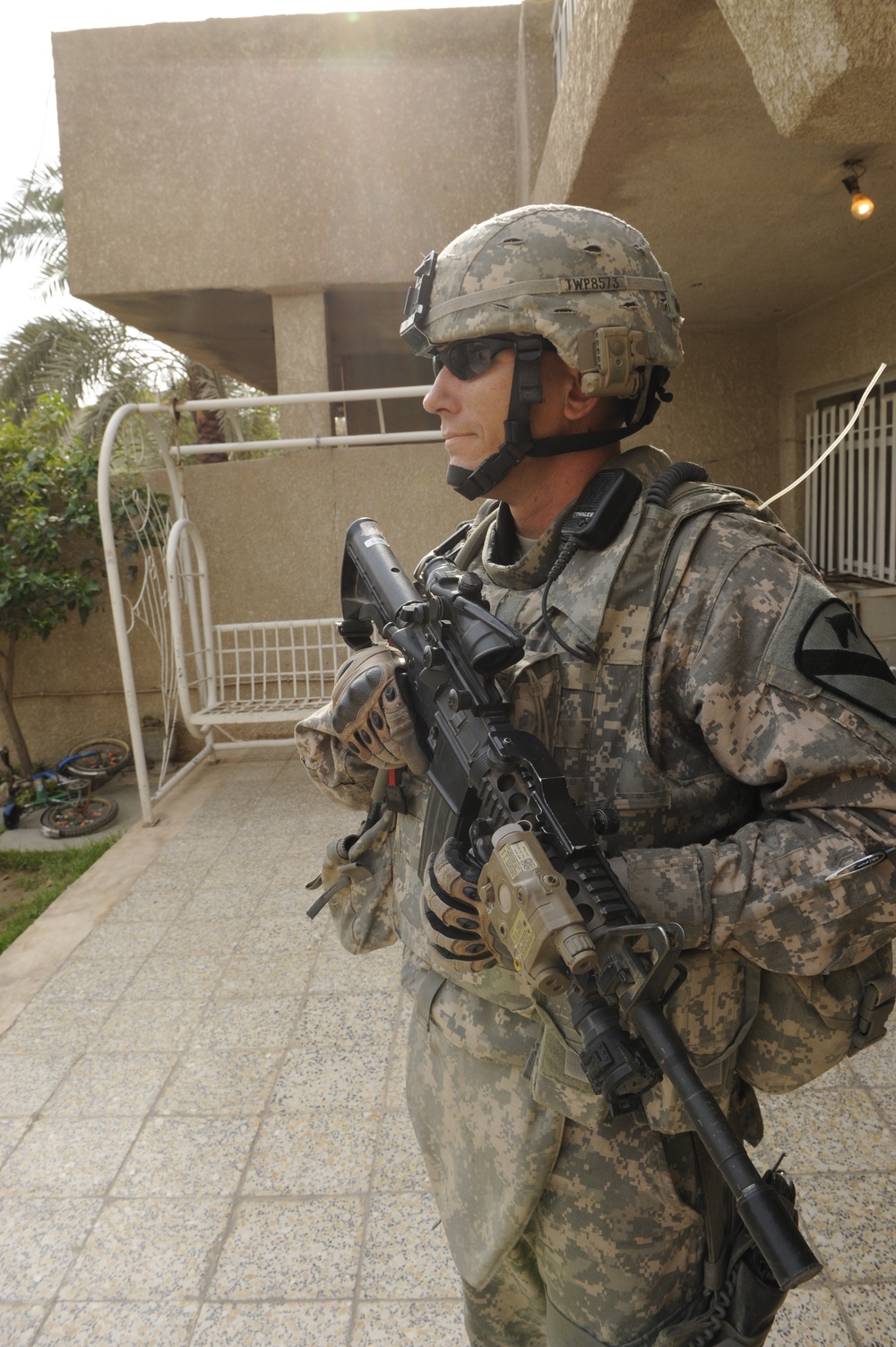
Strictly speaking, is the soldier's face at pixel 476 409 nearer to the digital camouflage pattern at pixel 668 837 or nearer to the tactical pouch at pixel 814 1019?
the digital camouflage pattern at pixel 668 837

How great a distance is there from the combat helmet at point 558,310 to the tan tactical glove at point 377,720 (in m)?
0.31

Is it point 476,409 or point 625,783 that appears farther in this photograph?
point 476,409

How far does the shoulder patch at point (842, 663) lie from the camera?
3.56 ft

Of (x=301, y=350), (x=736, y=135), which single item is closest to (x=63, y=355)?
(x=301, y=350)

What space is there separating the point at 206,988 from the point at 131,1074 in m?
0.51

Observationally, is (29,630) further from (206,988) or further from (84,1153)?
(84,1153)

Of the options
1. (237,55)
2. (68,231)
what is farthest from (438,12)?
(68,231)

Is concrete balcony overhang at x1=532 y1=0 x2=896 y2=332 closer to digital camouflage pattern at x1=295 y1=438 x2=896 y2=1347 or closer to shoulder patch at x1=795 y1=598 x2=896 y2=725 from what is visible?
digital camouflage pattern at x1=295 y1=438 x2=896 y2=1347

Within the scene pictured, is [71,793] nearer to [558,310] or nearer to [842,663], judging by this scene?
[558,310]

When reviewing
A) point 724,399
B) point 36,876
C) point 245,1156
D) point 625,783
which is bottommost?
point 36,876

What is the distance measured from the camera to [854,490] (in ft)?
18.8

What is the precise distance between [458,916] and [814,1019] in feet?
1.69

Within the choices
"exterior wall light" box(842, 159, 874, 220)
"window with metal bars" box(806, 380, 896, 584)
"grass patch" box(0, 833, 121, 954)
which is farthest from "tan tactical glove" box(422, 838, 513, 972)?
"window with metal bars" box(806, 380, 896, 584)

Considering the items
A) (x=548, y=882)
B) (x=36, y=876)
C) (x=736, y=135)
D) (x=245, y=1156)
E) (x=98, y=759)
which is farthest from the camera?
(x=98, y=759)
